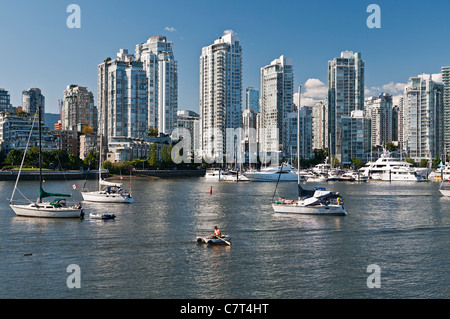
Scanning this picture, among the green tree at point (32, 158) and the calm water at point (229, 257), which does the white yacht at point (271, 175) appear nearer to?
the green tree at point (32, 158)

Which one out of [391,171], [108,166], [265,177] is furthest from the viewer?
[108,166]

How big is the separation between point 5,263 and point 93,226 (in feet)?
48.7

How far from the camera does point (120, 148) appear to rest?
194125mm

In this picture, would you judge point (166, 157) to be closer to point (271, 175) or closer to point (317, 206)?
point (271, 175)

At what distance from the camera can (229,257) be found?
35594 mm

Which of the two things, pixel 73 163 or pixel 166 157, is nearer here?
pixel 73 163

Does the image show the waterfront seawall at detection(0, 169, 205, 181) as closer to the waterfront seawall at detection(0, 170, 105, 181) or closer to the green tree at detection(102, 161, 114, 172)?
the waterfront seawall at detection(0, 170, 105, 181)

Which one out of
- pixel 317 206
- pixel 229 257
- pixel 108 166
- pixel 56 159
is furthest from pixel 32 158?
pixel 229 257

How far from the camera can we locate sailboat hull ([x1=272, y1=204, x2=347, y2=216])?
56219 millimetres

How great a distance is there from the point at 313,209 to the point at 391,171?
11757 centimetres

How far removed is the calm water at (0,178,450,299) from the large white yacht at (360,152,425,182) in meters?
109
